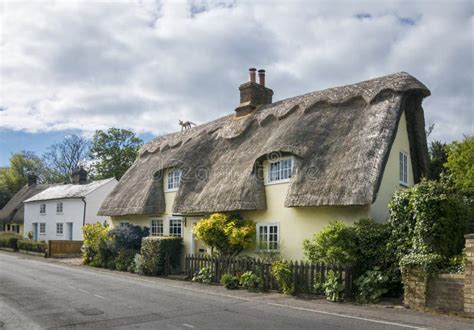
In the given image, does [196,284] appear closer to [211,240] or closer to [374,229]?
[211,240]

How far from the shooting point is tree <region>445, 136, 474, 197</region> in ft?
76.8

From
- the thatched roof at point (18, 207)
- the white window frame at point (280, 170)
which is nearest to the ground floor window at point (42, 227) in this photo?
the thatched roof at point (18, 207)

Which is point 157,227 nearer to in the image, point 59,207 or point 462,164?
point 462,164

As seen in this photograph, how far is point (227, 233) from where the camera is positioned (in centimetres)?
1702

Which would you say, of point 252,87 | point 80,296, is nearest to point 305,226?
point 80,296

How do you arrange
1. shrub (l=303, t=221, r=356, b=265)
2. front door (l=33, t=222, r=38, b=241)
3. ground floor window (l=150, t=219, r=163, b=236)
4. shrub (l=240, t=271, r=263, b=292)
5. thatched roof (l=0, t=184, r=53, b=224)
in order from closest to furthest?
shrub (l=303, t=221, r=356, b=265)
shrub (l=240, t=271, r=263, b=292)
ground floor window (l=150, t=219, r=163, b=236)
front door (l=33, t=222, r=38, b=241)
thatched roof (l=0, t=184, r=53, b=224)

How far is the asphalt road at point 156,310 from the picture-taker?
9.21 metres

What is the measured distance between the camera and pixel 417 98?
1694 cm

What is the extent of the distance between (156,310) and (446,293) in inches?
273

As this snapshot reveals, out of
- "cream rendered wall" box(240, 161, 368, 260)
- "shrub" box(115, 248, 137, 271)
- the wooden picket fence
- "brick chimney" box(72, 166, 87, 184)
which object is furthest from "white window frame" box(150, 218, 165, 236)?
"brick chimney" box(72, 166, 87, 184)

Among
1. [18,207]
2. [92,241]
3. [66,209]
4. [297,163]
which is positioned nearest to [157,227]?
[92,241]

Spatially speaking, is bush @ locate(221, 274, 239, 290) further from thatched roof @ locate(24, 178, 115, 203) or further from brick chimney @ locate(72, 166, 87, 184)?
brick chimney @ locate(72, 166, 87, 184)

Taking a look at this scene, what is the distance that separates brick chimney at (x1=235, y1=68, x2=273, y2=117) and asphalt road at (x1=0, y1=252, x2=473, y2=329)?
10.2m

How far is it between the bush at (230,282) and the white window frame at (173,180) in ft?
26.1
